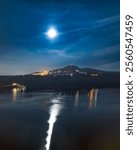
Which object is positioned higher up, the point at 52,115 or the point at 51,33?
the point at 51,33

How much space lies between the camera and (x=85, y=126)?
1699 mm

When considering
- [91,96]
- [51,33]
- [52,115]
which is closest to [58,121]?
[52,115]

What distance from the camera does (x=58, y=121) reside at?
5.60 ft

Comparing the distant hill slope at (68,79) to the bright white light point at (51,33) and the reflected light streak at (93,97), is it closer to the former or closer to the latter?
the reflected light streak at (93,97)

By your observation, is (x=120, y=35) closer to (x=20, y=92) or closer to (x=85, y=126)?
(x=85, y=126)

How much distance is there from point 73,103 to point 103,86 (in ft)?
0.75

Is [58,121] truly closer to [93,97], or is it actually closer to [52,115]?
[52,115]

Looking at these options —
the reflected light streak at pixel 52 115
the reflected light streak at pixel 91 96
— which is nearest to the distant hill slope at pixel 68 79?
the reflected light streak at pixel 91 96

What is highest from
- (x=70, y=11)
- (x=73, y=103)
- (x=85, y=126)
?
(x=70, y=11)

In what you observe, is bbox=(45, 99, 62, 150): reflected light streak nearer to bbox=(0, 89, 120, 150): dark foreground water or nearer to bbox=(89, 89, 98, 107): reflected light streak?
bbox=(0, 89, 120, 150): dark foreground water

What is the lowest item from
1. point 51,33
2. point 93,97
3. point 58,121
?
point 58,121

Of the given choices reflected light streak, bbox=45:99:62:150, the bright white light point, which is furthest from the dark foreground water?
the bright white light point

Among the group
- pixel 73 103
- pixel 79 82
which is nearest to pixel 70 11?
pixel 79 82

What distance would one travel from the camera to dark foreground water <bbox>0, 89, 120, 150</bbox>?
168cm
